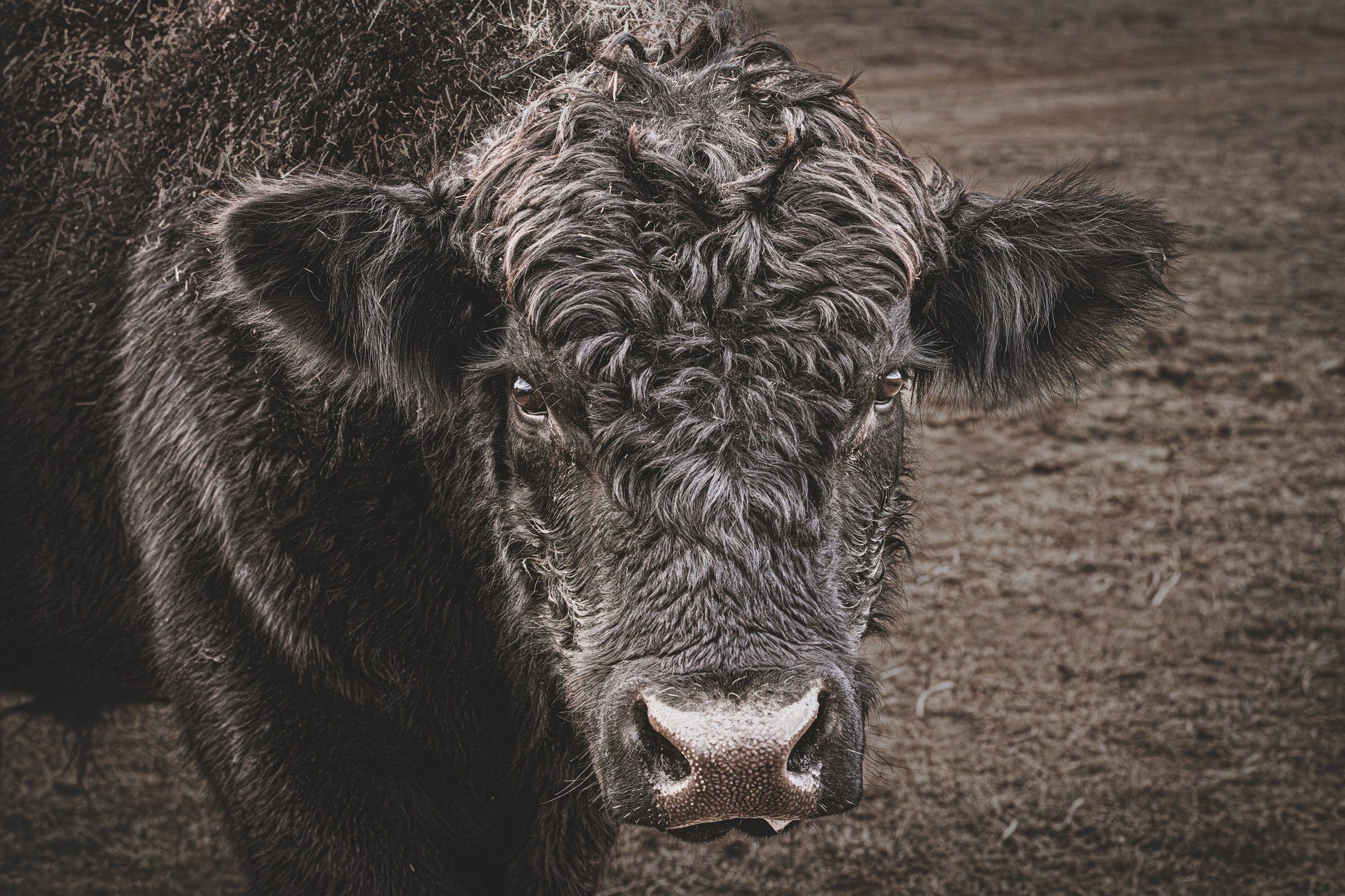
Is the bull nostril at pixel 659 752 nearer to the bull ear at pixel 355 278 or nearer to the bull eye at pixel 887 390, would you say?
the bull eye at pixel 887 390

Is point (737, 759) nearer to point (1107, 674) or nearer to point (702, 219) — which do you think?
point (702, 219)

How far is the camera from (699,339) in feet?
6.56

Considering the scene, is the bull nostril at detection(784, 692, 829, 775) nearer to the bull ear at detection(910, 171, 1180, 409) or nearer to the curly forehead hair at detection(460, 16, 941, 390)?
the curly forehead hair at detection(460, 16, 941, 390)

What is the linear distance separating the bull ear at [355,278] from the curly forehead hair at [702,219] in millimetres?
142

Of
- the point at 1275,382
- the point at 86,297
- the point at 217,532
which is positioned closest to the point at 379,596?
the point at 217,532

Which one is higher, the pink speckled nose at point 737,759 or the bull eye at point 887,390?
the bull eye at point 887,390

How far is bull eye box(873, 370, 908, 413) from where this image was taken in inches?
90.0

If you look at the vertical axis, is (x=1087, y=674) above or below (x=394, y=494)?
below

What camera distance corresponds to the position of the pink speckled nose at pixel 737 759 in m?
1.78

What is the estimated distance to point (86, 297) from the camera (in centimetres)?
297

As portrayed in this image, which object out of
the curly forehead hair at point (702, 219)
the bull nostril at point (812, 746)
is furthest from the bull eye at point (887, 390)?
the bull nostril at point (812, 746)

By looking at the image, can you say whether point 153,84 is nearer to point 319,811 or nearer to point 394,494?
point 394,494

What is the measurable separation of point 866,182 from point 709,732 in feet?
4.12

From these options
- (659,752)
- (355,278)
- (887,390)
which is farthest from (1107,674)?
(355,278)
